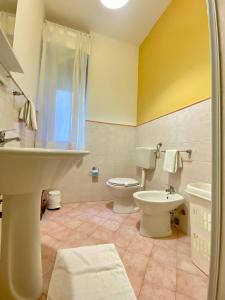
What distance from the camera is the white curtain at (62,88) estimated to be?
7.36ft

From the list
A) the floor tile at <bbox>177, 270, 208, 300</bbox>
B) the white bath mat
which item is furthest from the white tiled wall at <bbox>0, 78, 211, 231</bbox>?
the white bath mat

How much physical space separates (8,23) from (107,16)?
5.34ft

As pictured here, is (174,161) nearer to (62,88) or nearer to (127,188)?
(127,188)

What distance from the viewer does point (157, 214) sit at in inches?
61.6

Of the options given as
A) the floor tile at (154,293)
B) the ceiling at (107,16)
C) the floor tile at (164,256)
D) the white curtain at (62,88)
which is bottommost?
the floor tile at (154,293)

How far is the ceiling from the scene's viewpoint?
7.19ft

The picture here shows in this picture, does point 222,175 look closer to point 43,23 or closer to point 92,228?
point 92,228

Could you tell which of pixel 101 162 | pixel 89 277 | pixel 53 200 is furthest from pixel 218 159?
pixel 101 162

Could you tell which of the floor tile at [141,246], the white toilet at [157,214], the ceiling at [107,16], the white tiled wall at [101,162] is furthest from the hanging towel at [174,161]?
the ceiling at [107,16]

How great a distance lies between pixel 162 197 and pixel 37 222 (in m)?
1.30

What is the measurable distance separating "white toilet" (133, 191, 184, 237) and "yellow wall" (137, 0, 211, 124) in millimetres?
1044

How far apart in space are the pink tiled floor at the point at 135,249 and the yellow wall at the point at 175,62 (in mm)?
1405

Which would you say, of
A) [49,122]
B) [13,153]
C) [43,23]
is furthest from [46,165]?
[43,23]

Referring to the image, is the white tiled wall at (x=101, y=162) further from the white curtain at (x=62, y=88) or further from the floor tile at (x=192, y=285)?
the floor tile at (x=192, y=285)
